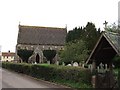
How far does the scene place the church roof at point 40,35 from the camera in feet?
307

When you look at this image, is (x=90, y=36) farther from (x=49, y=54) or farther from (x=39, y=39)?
(x=39, y=39)

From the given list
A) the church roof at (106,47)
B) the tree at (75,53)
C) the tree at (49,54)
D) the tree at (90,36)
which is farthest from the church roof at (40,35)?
the church roof at (106,47)

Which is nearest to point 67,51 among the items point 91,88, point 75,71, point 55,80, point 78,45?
point 78,45

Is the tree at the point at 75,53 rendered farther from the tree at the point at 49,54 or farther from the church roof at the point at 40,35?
the church roof at the point at 40,35

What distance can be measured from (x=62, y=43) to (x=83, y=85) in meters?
71.0

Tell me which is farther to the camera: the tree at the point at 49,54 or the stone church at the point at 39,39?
the stone church at the point at 39,39

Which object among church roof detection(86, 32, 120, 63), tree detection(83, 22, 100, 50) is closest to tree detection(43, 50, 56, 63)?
tree detection(83, 22, 100, 50)

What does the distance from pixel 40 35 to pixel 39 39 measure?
4.48 ft

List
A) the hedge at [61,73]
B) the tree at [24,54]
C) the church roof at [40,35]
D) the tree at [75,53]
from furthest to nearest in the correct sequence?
the church roof at [40,35] < the tree at [24,54] < the tree at [75,53] < the hedge at [61,73]

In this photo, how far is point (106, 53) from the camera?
64.3 ft

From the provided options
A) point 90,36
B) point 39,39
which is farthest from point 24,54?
point 90,36

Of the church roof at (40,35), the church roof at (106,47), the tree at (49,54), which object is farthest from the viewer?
the church roof at (40,35)

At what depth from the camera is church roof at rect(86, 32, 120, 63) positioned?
1781 cm

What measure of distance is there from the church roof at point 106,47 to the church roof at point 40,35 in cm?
7416
